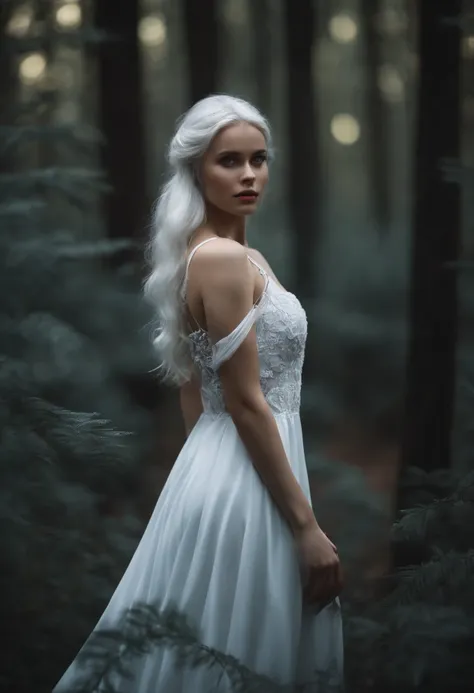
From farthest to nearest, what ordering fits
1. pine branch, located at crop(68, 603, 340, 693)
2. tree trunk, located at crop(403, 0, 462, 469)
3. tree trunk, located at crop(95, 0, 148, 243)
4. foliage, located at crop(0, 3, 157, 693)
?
tree trunk, located at crop(95, 0, 148, 243), tree trunk, located at crop(403, 0, 462, 469), foliage, located at crop(0, 3, 157, 693), pine branch, located at crop(68, 603, 340, 693)

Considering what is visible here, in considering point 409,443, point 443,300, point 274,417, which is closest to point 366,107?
point 443,300

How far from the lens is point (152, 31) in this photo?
425 centimetres

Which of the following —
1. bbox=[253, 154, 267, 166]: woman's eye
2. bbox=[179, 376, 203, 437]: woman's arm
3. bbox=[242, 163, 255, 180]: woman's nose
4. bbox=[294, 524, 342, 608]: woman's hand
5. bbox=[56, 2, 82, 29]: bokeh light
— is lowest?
bbox=[294, 524, 342, 608]: woman's hand

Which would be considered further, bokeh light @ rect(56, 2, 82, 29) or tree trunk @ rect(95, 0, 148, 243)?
tree trunk @ rect(95, 0, 148, 243)

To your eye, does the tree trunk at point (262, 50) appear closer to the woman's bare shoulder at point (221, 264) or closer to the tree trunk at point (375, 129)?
the tree trunk at point (375, 129)

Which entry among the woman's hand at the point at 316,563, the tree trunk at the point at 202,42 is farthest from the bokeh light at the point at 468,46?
the woman's hand at the point at 316,563

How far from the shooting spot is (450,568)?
2895mm

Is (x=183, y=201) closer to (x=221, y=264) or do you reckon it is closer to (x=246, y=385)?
(x=221, y=264)

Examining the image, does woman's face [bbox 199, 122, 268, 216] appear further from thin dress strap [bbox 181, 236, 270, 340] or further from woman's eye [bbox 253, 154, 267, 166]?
thin dress strap [bbox 181, 236, 270, 340]

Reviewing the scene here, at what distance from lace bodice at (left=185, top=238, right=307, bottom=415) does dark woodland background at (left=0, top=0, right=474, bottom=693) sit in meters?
0.92

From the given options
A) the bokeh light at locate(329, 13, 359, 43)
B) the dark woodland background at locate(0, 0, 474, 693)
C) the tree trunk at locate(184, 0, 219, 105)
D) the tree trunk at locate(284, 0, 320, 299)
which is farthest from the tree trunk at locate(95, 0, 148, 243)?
the bokeh light at locate(329, 13, 359, 43)

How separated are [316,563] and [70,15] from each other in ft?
9.50

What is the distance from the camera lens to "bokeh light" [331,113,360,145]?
4457 millimetres

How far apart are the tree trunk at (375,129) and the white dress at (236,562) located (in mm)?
2277
